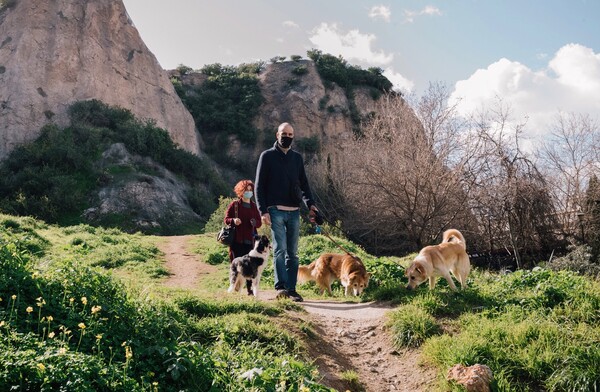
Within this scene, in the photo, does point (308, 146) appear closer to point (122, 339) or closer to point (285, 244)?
point (285, 244)

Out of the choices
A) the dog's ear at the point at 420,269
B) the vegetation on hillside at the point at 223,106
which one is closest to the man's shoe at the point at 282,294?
the dog's ear at the point at 420,269

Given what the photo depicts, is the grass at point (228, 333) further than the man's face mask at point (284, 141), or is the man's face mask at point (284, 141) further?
the man's face mask at point (284, 141)

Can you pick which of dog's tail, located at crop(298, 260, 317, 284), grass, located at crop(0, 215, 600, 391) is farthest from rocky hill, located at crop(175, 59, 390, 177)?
grass, located at crop(0, 215, 600, 391)

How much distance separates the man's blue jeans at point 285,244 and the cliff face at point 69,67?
24.4 metres

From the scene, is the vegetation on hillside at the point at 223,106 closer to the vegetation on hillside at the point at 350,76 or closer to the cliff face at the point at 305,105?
the cliff face at the point at 305,105

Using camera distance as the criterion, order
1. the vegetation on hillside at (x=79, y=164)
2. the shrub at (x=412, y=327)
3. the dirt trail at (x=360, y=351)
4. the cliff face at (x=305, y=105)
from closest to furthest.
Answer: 1. the dirt trail at (x=360, y=351)
2. the shrub at (x=412, y=327)
3. the vegetation on hillside at (x=79, y=164)
4. the cliff face at (x=305, y=105)

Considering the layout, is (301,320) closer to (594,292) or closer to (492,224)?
(594,292)

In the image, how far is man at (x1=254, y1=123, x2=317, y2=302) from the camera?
22.7 ft

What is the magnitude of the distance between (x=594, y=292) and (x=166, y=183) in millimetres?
24478

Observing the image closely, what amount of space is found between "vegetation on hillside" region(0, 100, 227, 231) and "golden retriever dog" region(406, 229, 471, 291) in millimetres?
18757

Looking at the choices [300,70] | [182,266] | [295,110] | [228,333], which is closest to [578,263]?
[182,266]

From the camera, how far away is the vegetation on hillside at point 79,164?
71.6 feet

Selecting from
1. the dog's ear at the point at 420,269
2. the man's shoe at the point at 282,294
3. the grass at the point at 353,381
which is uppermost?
the dog's ear at the point at 420,269

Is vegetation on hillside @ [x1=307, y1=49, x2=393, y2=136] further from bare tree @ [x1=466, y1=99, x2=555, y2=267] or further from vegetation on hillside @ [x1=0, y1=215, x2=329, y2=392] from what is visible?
vegetation on hillside @ [x1=0, y1=215, x2=329, y2=392]
